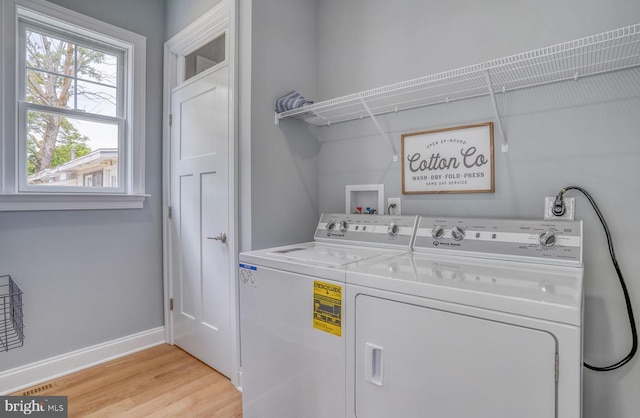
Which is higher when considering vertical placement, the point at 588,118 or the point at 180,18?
the point at 180,18

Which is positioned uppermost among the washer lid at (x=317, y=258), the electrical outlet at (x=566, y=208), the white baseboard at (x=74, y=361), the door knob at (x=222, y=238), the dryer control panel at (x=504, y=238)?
the electrical outlet at (x=566, y=208)

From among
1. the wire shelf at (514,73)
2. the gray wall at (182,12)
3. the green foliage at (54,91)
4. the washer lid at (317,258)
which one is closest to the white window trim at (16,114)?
the green foliage at (54,91)

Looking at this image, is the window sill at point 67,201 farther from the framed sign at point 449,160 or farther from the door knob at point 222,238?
the framed sign at point 449,160

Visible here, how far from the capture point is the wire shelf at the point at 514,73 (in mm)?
1155

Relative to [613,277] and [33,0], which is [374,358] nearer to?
[613,277]

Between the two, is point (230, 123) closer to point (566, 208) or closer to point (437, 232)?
point (437, 232)

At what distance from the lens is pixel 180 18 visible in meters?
2.33

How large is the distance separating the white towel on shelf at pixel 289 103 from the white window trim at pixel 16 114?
1154mm

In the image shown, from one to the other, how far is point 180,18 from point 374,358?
256 centimetres

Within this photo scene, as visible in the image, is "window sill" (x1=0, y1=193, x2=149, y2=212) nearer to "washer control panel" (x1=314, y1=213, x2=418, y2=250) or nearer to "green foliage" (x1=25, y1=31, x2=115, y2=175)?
"green foliage" (x1=25, y1=31, x2=115, y2=175)

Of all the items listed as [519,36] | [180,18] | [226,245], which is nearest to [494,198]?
[519,36]

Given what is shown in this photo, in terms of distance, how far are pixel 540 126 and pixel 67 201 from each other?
2.65 m

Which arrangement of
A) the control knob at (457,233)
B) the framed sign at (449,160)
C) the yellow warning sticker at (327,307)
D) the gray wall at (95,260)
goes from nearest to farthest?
the yellow warning sticker at (327,307)
the control knob at (457,233)
the framed sign at (449,160)
the gray wall at (95,260)

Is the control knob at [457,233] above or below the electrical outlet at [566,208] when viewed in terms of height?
below
